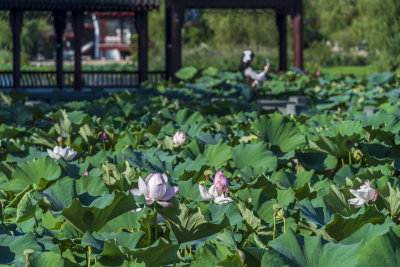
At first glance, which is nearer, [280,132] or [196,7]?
[280,132]

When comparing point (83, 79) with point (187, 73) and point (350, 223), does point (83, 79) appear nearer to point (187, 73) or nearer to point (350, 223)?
point (187, 73)

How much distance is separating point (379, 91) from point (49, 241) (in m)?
9.94

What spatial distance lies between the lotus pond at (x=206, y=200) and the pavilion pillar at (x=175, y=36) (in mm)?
14223

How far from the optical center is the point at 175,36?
2041 cm

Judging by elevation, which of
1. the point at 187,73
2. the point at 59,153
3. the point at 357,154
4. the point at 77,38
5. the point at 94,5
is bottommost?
the point at 357,154

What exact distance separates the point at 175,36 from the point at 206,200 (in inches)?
695

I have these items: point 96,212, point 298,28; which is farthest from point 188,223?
point 298,28

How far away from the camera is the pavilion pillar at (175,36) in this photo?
20078 millimetres

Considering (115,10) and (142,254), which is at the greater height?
(115,10)

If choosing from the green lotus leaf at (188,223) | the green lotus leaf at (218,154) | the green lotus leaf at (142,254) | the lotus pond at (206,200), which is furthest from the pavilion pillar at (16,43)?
the green lotus leaf at (142,254)

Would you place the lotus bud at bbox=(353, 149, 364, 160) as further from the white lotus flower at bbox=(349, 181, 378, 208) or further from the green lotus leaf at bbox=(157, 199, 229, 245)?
the green lotus leaf at bbox=(157, 199, 229, 245)

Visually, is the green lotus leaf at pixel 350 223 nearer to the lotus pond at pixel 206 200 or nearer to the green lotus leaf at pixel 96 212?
the lotus pond at pixel 206 200

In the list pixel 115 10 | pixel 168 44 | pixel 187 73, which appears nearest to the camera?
pixel 187 73

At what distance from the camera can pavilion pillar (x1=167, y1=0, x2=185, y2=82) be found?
65.9 ft
